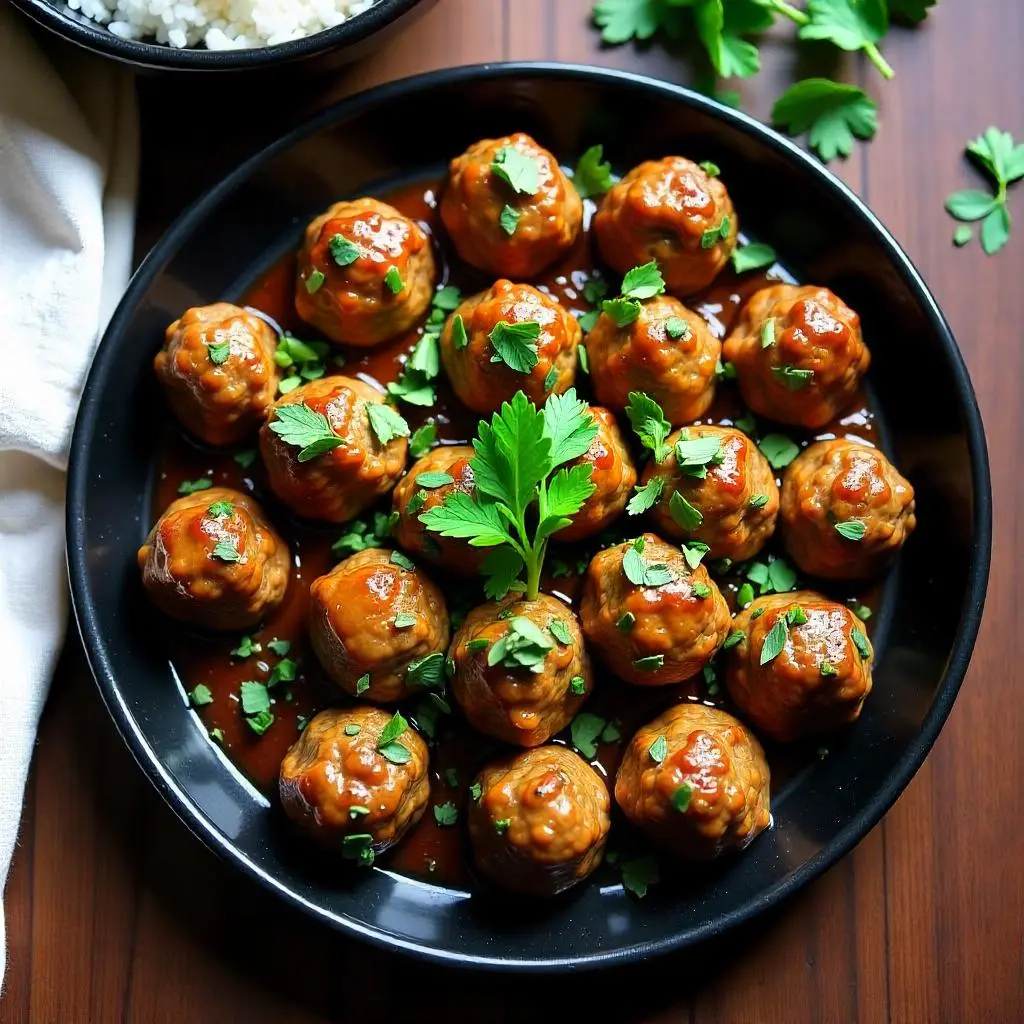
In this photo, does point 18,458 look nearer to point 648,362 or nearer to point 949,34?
point 648,362

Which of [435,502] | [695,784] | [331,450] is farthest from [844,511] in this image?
[331,450]

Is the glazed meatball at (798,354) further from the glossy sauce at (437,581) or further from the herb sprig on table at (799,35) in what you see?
the herb sprig on table at (799,35)

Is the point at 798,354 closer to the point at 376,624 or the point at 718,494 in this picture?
the point at 718,494

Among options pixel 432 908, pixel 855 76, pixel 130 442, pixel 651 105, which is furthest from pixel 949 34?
pixel 432 908

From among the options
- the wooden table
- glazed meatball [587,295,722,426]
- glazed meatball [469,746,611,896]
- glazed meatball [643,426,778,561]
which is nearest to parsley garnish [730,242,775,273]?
glazed meatball [587,295,722,426]

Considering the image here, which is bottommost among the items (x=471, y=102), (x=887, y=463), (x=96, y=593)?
(x=96, y=593)

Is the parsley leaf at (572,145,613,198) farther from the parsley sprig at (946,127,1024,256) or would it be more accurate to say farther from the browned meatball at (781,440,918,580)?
the parsley sprig at (946,127,1024,256)
